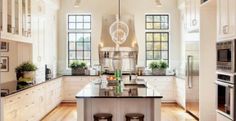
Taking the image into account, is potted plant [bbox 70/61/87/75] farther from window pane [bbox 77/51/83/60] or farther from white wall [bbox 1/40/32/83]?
white wall [bbox 1/40/32/83]

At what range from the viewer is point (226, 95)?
182 inches

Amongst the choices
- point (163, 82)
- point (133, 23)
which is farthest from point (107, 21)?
point (163, 82)

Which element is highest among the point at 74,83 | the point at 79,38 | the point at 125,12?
the point at 125,12

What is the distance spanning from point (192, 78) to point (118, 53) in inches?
124

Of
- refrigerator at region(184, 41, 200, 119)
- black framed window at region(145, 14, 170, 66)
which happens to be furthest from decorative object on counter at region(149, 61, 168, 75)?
refrigerator at region(184, 41, 200, 119)

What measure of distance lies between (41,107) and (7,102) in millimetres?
2428

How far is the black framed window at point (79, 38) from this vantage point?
10609mm

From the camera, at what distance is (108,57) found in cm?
1020

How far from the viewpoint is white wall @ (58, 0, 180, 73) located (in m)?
10.5

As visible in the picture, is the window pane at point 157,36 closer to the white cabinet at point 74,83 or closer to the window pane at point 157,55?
the window pane at point 157,55

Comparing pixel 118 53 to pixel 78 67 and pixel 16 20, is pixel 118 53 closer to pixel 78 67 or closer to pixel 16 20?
pixel 78 67

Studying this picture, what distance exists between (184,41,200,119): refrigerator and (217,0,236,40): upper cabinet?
2.09 metres

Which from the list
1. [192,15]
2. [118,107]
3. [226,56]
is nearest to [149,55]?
[192,15]

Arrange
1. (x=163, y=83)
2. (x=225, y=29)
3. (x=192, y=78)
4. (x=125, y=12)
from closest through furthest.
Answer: (x=225, y=29), (x=192, y=78), (x=163, y=83), (x=125, y=12)
